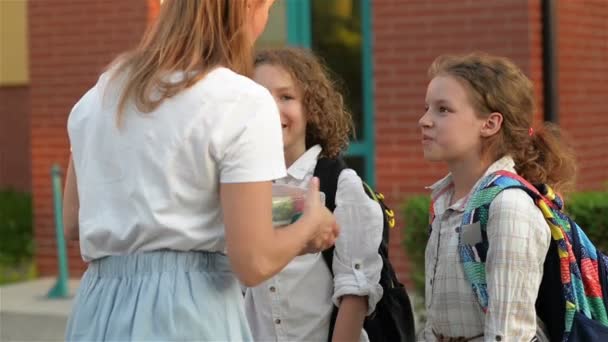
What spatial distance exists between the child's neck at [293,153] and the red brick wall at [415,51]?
4329 mm

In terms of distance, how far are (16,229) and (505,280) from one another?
8174mm

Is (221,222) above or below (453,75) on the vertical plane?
below

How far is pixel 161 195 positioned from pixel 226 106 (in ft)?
0.82

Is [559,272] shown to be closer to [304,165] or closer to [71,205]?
[304,165]

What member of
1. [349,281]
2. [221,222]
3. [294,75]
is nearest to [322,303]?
[349,281]

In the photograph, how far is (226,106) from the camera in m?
2.48

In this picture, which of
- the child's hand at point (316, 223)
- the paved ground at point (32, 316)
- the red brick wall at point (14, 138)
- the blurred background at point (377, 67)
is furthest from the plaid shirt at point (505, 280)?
the red brick wall at point (14, 138)

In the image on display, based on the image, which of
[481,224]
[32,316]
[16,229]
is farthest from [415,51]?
[481,224]

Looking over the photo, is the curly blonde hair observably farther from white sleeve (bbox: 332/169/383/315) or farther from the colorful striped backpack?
the colorful striped backpack

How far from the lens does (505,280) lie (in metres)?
3.02

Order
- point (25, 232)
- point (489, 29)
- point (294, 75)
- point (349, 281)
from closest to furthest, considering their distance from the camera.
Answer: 1. point (349, 281)
2. point (294, 75)
3. point (489, 29)
4. point (25, 232)

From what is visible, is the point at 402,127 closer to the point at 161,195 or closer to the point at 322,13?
the point at 322,13

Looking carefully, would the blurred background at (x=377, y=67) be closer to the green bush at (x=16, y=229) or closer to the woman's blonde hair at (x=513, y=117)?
the green bush at (x=16, y=229)

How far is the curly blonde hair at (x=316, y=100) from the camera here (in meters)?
3.68
